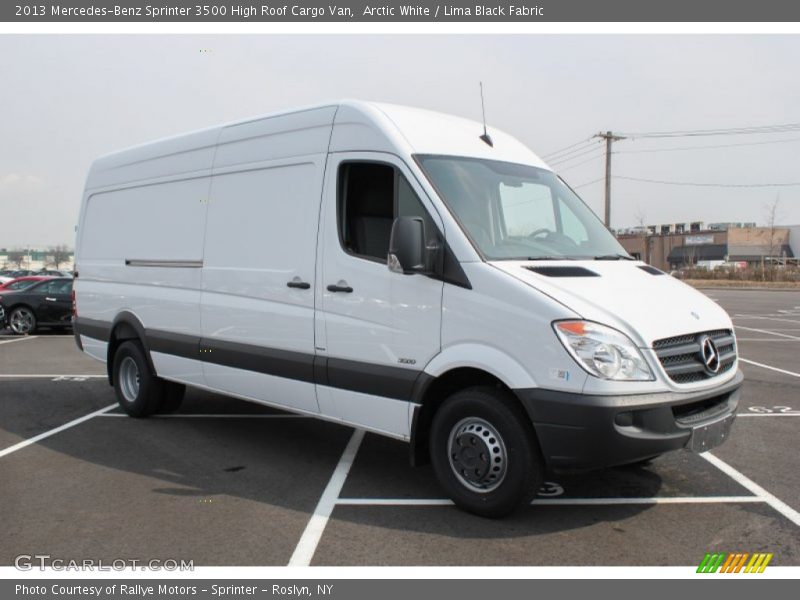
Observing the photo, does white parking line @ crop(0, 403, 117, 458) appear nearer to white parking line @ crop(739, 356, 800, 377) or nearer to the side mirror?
the side mirror

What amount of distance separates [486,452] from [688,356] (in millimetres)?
1376

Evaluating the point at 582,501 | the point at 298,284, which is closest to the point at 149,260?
the point at 298,284

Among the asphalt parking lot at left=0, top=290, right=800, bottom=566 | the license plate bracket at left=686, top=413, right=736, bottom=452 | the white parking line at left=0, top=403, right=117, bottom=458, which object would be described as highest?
the license plate bracket at left=686, top=413, right=736, bottom=452

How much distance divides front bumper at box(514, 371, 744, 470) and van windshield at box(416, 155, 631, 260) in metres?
1.04

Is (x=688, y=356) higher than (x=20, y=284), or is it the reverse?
(x=688, y=356)

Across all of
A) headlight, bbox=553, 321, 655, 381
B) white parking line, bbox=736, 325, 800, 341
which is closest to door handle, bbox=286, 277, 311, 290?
headlight, bbox=553, 321, 655, 381

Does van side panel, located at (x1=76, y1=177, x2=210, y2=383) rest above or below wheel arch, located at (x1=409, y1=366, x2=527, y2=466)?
above

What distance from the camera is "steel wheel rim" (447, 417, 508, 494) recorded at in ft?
14.0

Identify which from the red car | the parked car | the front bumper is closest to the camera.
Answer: the front bumper

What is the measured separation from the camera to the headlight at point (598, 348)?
388 cm

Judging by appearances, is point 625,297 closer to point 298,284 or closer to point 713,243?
point 298,284

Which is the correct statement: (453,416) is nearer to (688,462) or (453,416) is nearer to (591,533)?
(591,533)

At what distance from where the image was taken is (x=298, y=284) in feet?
17.5

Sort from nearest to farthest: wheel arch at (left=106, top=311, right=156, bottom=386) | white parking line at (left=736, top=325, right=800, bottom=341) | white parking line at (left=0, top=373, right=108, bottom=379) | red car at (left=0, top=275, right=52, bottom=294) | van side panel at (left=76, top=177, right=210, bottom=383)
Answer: van side panel at (left=76, top=177, right=210, bottom=383), wheel arch at (left=106, top=311, right=156, bottom=386), white parking line at (left=0, top=373, right=108, bottom=379), white parking line at (left=736, top=325, right=800, bottom=341), red car at (left=0, top=275, right=52, bottom=294)
